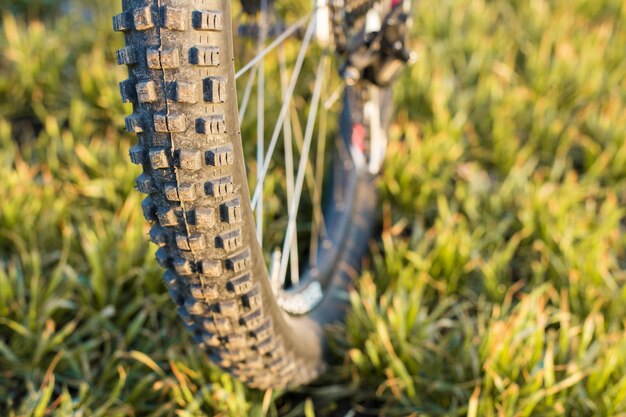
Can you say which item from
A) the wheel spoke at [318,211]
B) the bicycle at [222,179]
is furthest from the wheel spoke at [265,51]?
the wheel spoke at [318,211]

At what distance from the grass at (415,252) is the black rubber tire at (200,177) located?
35 centimetres

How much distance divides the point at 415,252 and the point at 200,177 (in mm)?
1113

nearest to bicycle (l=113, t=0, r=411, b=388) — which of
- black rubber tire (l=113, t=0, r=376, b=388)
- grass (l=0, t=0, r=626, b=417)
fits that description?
black rubber tire (l=113, t=0, r=376, b=388)

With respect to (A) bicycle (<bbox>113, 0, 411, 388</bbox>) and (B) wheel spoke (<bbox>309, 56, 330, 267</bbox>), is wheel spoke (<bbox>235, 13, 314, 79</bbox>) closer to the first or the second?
(A) bicycle (<bbox>113, 0, 411, 388</bbox>)

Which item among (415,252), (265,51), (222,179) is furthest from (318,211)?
(222,179)

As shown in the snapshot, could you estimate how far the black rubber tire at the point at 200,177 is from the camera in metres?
0.93

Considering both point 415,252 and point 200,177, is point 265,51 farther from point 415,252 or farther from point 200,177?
point 415,252

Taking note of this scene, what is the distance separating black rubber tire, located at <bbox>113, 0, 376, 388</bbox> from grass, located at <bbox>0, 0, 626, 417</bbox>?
0.35 metres

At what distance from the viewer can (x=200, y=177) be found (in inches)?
39.4

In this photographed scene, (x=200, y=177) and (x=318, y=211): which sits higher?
(x=200, y=177)

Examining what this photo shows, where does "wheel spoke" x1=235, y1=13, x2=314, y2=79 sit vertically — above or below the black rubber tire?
above

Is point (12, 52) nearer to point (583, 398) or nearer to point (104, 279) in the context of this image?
point (104, 279)

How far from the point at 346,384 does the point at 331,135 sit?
3.29ft

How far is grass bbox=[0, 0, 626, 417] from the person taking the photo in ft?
5.16
